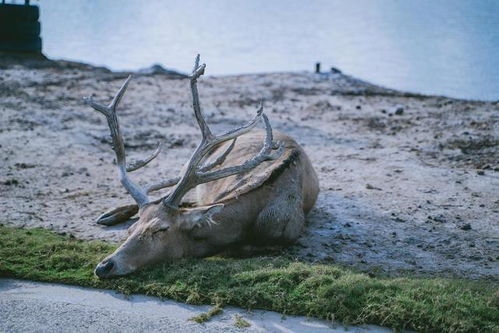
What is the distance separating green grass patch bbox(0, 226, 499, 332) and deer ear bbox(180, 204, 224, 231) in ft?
1.03

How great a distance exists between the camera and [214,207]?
224 inches

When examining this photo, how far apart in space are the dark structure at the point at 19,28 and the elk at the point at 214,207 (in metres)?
12.1

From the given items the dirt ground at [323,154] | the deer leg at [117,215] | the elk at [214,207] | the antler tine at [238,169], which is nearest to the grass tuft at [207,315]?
the elk at [214,207]

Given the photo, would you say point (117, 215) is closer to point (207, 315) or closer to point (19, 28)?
point (207, 315)

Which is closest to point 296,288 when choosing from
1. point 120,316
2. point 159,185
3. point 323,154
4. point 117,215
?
point 120,316

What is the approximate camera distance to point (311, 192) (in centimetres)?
719

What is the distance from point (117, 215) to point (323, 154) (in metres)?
4.05

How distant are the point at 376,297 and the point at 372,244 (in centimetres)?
172

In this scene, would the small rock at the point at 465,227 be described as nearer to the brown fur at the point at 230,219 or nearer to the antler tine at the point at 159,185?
the brown fur at the point at 230,219

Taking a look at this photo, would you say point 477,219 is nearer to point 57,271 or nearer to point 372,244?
point 372,244

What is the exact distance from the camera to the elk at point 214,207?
5.58 meters

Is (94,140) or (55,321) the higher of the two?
(94,140)

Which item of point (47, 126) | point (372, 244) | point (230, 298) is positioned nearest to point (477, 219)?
point (372, 244)

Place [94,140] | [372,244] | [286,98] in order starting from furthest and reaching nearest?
[286,98], [94,140], [372,244]
